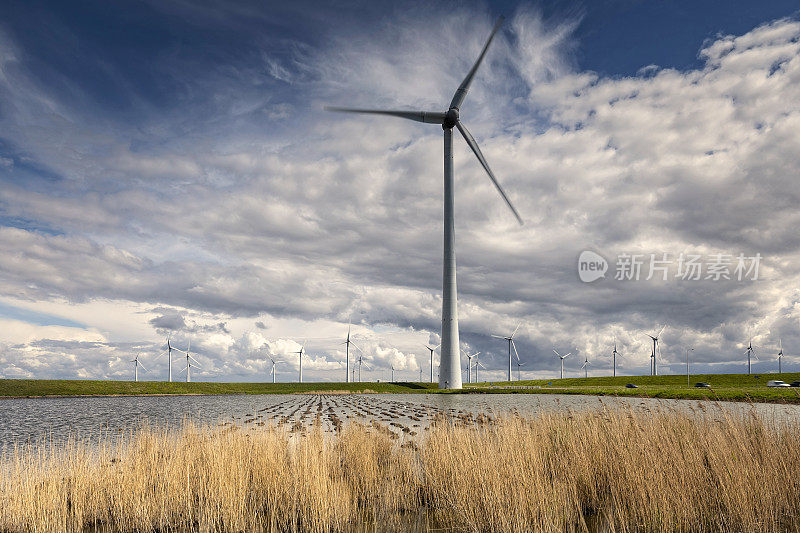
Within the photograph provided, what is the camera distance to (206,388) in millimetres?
158250

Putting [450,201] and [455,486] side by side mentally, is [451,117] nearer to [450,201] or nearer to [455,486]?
[450,201]

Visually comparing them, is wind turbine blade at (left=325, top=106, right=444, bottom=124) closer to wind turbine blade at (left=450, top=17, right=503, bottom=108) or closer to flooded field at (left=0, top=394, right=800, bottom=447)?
wind turbine blade at (left=450, top=17, right=503, bottom=108)

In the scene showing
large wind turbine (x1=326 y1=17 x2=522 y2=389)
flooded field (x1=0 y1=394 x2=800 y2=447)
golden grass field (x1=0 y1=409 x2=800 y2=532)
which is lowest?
flooded field (x1=0 y1=394 x2=800 y2=447)

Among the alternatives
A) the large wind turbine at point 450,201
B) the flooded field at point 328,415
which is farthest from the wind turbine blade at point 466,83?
the flooded field at point 328,415

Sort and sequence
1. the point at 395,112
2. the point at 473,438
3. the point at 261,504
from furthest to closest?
the point at 395,112
the point at 473,438
the point at 261,504

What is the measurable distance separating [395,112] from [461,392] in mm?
53266

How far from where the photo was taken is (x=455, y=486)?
48.4 feet

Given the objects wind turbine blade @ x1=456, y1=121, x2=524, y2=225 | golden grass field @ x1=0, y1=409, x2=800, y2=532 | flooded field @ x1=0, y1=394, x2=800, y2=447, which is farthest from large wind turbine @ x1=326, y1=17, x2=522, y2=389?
golden grass field @ x1=0, y1=409, x2=800, y2=532

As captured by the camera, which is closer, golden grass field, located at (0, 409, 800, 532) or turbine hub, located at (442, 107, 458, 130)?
golden grass field, located at (0, 409, 800, 532)

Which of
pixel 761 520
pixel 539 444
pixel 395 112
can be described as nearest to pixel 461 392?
pixel 395 112

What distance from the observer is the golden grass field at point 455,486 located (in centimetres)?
1249

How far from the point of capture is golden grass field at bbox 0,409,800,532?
41.0ft

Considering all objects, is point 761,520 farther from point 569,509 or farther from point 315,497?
point 315,497

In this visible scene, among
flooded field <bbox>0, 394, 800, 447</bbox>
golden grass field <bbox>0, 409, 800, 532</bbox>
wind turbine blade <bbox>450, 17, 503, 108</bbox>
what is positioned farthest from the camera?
wind turbine blade <bbox>450, 17, 503, 108</bbox>
